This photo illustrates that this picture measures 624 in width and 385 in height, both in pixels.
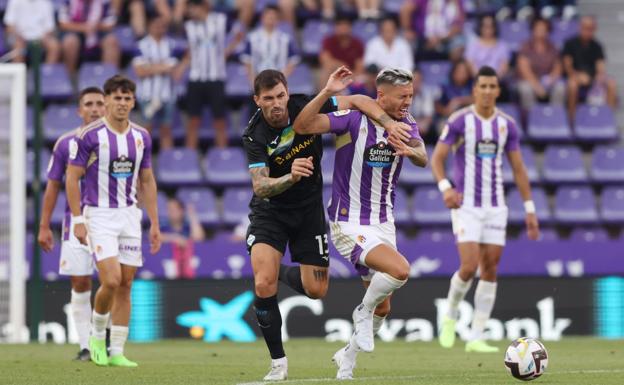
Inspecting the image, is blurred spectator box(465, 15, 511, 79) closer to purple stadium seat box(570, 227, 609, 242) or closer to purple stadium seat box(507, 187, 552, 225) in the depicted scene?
purple stadium seat box(507, 187, 552, 225)

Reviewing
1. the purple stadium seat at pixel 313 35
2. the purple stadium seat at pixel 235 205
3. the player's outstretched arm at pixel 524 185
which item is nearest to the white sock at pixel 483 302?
the player's outstretched arm at pixel 524 185

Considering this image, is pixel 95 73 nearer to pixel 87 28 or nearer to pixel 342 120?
pixel 87 28

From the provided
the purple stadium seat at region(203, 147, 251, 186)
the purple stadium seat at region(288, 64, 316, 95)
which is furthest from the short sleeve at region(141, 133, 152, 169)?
the purple stadium seat at region(288, 64, 316, 95)

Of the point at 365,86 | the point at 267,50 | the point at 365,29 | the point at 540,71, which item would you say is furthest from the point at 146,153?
the point at 540,71

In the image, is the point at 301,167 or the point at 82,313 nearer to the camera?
the point at 301,167

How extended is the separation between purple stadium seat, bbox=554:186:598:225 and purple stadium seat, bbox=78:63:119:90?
682 cm

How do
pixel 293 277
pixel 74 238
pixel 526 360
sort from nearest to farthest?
1. pixel 526 360
2. pixel 293 277
3. pixel 74 238

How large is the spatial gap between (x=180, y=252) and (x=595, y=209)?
640cm

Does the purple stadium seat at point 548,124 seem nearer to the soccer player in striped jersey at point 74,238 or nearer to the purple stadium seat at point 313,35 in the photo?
the purple stadium seat at point 313,35

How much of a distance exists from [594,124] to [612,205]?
164 cm

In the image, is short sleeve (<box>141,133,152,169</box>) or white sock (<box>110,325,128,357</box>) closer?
white sock (<box>110,325,128,357</box>)

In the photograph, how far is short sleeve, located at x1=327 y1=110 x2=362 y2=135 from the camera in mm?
9070

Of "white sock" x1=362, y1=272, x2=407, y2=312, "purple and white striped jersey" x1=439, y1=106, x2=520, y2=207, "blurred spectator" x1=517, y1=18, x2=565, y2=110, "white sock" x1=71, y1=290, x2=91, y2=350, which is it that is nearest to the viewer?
"white sock" x1=362, y1=272, x2=407, y2=312

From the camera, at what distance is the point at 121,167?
10.8m
